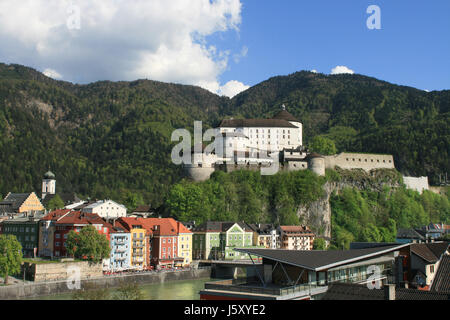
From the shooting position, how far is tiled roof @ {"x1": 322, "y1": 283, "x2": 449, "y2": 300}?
19492 millimetres

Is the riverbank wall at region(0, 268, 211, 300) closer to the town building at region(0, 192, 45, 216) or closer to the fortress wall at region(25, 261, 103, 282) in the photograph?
the fortress wall at region(25, 261, 103, 282)

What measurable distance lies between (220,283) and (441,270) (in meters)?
12.2

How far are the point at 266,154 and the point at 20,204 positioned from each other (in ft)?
142

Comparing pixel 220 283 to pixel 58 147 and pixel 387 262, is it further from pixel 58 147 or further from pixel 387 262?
pixel 58 147

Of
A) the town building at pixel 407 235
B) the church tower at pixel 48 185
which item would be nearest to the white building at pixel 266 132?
the town building at pixel 407 235

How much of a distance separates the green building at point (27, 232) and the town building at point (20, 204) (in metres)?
21.6

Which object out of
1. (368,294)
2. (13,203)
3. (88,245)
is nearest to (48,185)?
(13,203)

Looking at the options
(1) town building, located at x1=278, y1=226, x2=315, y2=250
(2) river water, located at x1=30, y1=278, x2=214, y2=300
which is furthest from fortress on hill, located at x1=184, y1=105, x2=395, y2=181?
(2) river water, located at x1=30, y1=278, x2=214, y2=300

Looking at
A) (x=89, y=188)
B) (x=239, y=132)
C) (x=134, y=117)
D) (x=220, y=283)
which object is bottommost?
(x=220, y=283)

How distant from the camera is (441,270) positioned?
26.7 m

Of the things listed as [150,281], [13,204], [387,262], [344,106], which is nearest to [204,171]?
[150,281]

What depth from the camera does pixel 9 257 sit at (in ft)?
147

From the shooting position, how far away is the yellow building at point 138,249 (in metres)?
58.3

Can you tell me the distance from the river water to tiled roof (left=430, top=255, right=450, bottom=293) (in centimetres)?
2244
